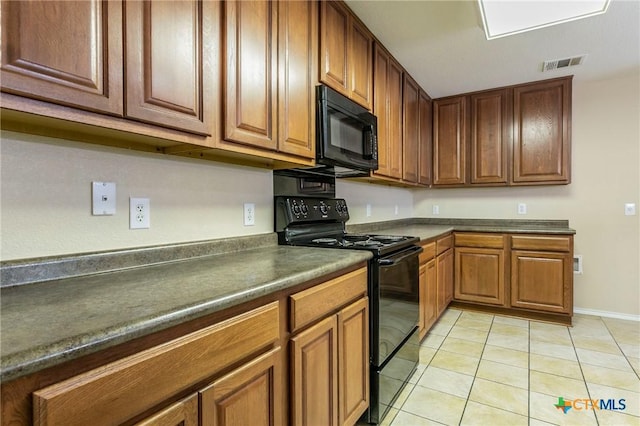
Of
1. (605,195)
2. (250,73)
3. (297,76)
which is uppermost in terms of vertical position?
(297,76)

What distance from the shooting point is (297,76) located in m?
1.56

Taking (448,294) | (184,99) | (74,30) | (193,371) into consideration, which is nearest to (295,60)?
(184,99)

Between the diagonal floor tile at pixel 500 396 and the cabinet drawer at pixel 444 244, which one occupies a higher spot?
the cabinet drawer at pixel 444 244

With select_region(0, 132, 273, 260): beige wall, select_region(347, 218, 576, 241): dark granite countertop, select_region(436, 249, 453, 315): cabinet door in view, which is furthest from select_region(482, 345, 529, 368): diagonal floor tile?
select_region(0, 132, 273, 260): beige wall

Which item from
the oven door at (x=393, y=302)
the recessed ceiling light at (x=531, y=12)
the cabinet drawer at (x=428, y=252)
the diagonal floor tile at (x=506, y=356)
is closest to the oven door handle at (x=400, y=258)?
the oven door at (x=393, y=302)

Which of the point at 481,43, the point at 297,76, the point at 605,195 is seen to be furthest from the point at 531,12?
the point at 605,195

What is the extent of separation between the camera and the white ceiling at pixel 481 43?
2021 mm

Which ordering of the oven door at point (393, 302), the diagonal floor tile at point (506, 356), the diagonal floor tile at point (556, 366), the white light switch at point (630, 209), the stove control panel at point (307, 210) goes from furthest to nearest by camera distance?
the white light switch at point (630, 209)
the diagonal floor tile at point (506, 356)
the diagonal floor tile at point (556, 366)
the stove control panel at point (307, 210)
the oven door at point (393, 302)

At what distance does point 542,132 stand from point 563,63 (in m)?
0.66

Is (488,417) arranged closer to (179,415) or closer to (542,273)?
(179,415)

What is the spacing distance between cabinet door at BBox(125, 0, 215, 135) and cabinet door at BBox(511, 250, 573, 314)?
3095 millimetres

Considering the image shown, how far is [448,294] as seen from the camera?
126 inches

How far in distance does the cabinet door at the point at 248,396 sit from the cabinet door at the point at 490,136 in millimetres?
3218

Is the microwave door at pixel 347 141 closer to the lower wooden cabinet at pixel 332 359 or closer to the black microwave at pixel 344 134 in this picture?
the black microwave at pixel 344 134
